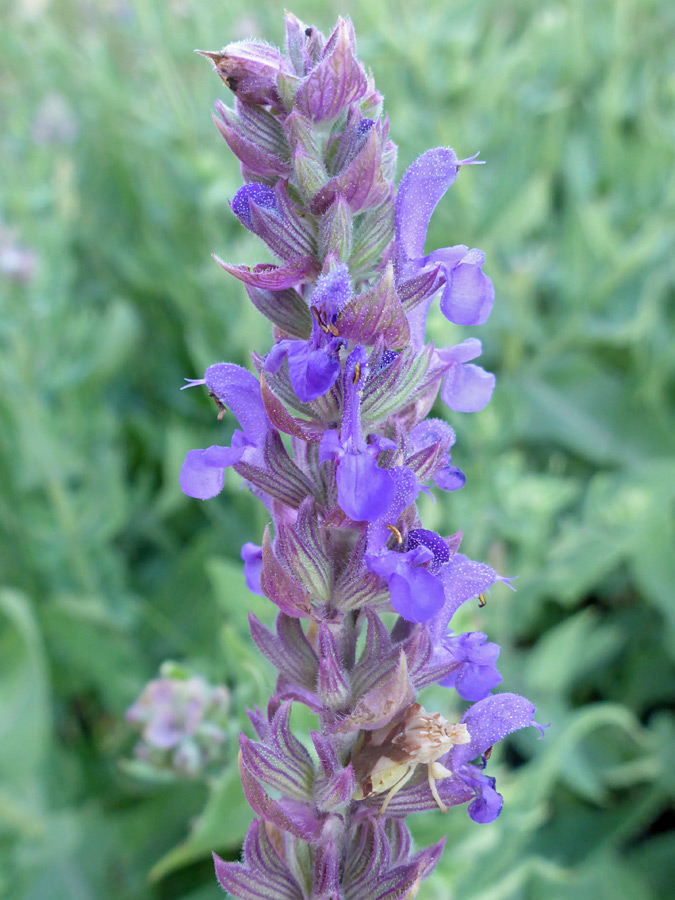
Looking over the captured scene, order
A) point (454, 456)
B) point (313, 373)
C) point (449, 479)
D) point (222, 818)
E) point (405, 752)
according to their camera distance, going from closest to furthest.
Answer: point (313, 373) < point (405, 752) < point (449, 479) < point (222, 818) < point (454, 456)

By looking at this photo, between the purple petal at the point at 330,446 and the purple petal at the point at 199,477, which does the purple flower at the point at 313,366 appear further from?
the purple petal at the point at 199,477

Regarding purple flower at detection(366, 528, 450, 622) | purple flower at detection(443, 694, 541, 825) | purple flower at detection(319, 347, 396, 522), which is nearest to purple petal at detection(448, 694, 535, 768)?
purple flower at detection(443, 694, 541, 825)

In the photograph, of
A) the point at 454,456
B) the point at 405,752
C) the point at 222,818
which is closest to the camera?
the point at 405,752

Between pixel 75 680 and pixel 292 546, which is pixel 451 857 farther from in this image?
pixel 75 680

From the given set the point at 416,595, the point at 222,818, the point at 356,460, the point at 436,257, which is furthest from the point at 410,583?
the point at 222,818

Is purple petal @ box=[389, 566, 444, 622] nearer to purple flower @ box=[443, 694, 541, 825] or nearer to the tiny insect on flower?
the tiny insect on flower

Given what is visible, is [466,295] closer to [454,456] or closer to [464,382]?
[464,382]

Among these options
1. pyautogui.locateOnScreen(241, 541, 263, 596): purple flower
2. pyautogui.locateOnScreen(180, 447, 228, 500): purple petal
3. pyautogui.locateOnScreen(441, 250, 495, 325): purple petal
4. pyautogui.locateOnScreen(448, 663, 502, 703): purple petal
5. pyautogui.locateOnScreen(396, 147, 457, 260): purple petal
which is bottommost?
pyautogui.locateOnScreen(448, 663, 502, 703): purple petal
